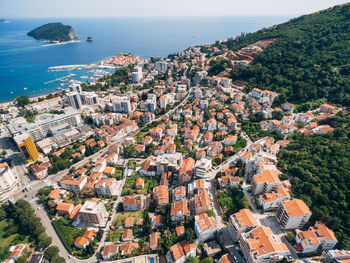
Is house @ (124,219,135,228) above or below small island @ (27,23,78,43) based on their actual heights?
below

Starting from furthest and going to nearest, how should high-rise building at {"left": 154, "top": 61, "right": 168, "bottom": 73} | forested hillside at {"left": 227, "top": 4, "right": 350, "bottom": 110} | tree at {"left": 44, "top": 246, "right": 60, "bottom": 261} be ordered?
high-rise building at {"left": 154, "top": 61, "right": 168, "bottom": 73} → forested hillside at {"left": 227, "top": 4, "right": 350, "bottom": 110} → tree at {"left": 44, "top": 246, "right": 60, "bottom": 261}

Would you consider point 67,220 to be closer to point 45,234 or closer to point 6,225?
point 45,234

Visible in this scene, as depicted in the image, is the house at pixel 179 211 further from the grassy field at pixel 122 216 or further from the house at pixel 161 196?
the grassy field at pixel 122 216

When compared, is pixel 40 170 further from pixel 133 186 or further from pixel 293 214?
pixel 293 214

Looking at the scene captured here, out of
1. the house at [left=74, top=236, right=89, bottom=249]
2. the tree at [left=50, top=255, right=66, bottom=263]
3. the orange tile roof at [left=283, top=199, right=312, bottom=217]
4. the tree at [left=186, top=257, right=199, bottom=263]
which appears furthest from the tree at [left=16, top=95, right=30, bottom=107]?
the orange tile roof at [left=283, top=199, right=312, bottom=217]

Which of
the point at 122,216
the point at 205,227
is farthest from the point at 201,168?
the point at 122,216

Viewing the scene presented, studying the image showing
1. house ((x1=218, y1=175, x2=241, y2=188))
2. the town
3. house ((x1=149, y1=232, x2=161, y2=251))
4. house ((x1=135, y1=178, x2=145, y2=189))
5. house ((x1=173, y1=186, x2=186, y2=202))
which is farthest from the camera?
house ((x1=135, y1=178, x2=145, y2=189))

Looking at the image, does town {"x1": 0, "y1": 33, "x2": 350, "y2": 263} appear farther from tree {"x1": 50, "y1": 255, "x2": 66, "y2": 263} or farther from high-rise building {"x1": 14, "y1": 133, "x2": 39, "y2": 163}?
tree {"x1": 50, "y1": 255, "x2": 66, "y2": 263}

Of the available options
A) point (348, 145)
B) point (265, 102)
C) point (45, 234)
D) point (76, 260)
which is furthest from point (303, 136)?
point (45, 234)
